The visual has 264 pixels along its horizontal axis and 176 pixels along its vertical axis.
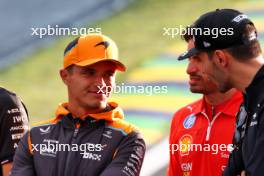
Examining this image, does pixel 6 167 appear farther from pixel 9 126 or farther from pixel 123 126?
pixel 123 126

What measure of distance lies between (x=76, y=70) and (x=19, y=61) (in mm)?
8712

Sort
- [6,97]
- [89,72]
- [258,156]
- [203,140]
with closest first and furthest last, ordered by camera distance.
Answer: [258,156], [89,72], [203,140], [6,97]

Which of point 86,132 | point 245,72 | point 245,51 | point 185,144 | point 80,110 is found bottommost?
point 185,144

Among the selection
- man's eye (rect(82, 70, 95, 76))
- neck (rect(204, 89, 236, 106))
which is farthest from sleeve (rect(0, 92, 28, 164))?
neck (rect(204, 89, 236, 106))

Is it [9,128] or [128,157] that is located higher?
[9,128]

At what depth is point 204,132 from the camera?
16.9 feet

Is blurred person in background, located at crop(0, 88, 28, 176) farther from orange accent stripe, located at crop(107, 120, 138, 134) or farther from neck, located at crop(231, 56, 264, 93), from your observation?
neck, located at crop(231, 56, 264, 93)

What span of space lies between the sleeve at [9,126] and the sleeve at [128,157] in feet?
2.86

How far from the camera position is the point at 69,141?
4816mm

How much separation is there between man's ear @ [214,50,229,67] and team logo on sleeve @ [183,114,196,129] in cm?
106

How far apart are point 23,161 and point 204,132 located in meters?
1.26

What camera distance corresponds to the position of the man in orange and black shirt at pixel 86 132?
4703 millimetres

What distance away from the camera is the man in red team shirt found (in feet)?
16.3

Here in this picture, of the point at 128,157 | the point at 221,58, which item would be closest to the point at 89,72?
the point at 128,157
